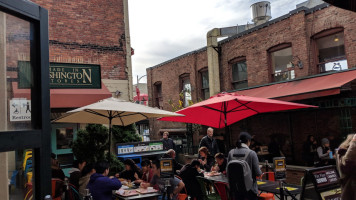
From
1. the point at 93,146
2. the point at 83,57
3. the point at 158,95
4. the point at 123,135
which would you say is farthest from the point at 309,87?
the point at 158,95

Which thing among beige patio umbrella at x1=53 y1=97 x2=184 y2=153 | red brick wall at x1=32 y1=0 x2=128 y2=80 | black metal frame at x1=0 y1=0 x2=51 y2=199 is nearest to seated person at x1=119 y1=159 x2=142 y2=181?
beige patio umbrella at x1=53 y1=97 x2=184 y2=153

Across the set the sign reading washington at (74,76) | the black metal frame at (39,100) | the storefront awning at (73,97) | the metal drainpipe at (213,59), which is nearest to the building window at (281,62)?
the metal drainpipe at (213,59)

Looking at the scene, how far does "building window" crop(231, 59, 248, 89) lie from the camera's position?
14680mm

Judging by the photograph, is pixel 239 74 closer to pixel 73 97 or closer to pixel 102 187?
pixel 73 97

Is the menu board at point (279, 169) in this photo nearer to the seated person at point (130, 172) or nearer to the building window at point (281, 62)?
the seated person at point (130, 172)

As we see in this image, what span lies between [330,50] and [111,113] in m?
8.30

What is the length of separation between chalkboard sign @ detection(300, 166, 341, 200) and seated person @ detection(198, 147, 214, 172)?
4.34m

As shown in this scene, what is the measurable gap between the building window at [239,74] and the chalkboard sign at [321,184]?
10.5 m

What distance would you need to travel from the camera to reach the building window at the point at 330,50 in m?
10.6

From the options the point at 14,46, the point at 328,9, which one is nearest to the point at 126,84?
the point at 328,9

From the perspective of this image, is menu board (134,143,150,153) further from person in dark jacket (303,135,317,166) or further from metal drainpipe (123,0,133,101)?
person in dark jacket (303,135,317,166)

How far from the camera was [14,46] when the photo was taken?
1742 mm

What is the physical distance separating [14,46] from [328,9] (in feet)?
36.6

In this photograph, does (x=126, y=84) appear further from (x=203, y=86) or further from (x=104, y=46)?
(x=203, y=86)
